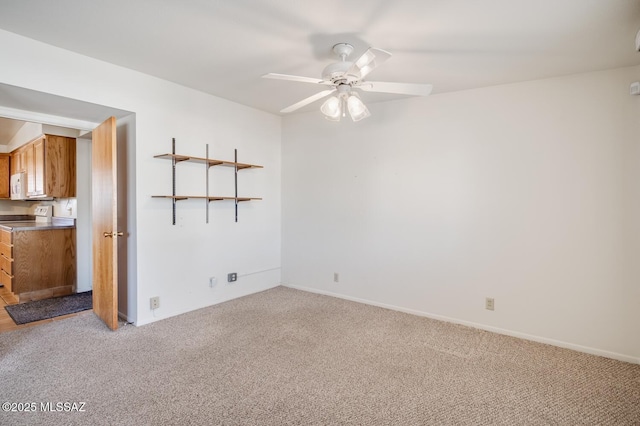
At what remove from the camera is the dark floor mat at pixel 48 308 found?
3553mm

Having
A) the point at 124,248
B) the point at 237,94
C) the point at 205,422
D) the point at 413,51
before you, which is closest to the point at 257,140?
the point at 237,94

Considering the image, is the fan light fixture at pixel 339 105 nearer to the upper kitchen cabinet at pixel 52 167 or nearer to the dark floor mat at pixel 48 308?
the dark floor mat at pixel 48 308

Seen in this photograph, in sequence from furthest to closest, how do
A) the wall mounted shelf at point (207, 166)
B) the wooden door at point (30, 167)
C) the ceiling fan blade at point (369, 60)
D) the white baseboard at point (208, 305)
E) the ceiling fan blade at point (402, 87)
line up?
the wooden door at point (30, 167) < the wall mounted shelf at point (207, 166) < the white baseboard at point (208, 305) < the ceiling fan blade at point (402, 87) < the ceiling fan blade at point (369, 60)

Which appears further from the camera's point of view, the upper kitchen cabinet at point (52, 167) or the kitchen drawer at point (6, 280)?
the upper kitchen cabinet at point (52, 167)

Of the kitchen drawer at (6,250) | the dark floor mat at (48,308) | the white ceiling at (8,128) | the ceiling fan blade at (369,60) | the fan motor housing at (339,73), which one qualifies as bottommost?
the dark floor mat at (48,308)

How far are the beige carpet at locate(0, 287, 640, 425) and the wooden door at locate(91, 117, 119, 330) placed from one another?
0.76 feet

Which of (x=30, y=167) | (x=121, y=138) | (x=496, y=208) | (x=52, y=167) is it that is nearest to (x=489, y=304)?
(x=496, y=208)

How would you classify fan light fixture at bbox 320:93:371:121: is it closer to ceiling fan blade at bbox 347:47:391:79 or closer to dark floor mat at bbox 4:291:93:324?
ceiling fan blade at bbox 347:47:391:79

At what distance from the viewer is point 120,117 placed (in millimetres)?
3346

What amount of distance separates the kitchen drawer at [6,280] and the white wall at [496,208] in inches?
152

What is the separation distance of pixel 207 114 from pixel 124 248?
1701 millimetres

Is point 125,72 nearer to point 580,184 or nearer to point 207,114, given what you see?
point 207,114

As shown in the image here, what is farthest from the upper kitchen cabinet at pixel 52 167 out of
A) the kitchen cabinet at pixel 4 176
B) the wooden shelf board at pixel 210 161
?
the wooden shelf board at pixel 210 161

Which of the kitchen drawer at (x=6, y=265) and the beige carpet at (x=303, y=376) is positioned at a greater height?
the kitchen drawer at (x=6, y=265)
